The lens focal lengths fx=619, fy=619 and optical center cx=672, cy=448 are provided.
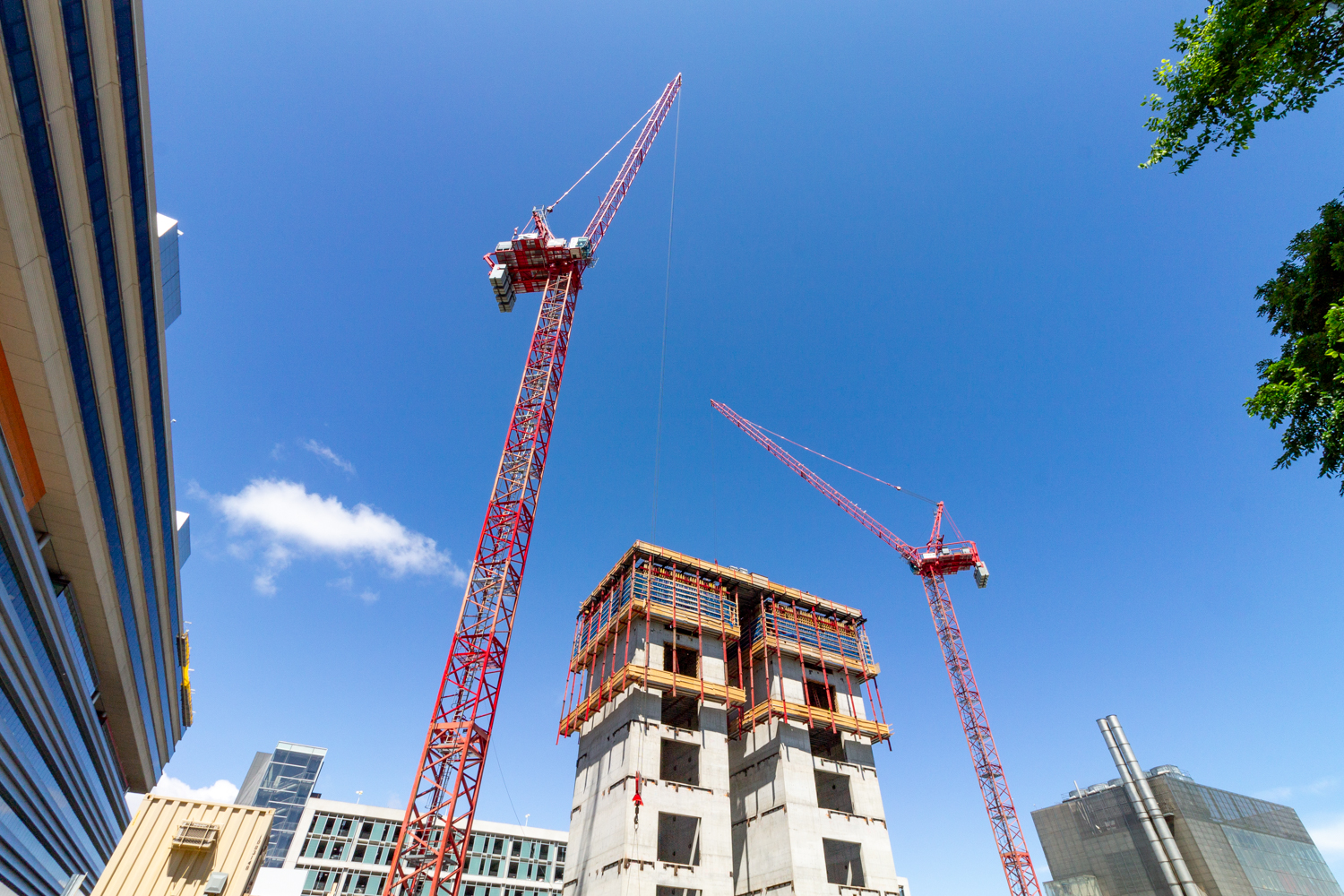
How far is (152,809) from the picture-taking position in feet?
103

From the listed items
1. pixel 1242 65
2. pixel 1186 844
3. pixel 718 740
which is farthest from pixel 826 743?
pixel 1186 844

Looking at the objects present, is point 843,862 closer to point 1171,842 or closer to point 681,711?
point 681,711

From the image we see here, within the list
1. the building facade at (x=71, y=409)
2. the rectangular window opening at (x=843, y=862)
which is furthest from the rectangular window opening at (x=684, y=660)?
the building facade at (x=71, y=409)

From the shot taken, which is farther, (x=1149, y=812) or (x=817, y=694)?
(x=1149, y=812)

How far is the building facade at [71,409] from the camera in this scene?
19.9 meters

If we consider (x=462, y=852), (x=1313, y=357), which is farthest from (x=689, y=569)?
(x=1313, y=357)

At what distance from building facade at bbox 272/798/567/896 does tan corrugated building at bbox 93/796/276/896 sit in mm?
61178

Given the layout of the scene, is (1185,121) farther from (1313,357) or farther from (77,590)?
(77,590)

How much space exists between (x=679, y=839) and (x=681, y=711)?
40.3ft

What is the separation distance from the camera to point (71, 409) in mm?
25641

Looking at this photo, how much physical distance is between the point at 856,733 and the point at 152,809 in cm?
5714

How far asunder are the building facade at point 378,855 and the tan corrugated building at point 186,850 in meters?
61.2

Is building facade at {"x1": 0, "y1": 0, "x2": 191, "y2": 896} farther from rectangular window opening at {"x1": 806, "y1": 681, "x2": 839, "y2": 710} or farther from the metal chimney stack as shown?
the metal chimney stack

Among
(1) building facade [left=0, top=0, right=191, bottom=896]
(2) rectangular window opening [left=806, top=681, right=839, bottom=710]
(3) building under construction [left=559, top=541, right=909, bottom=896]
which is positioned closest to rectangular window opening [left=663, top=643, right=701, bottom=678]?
(3) building under construction [left=559, top=541, right=909, bottom=896]
